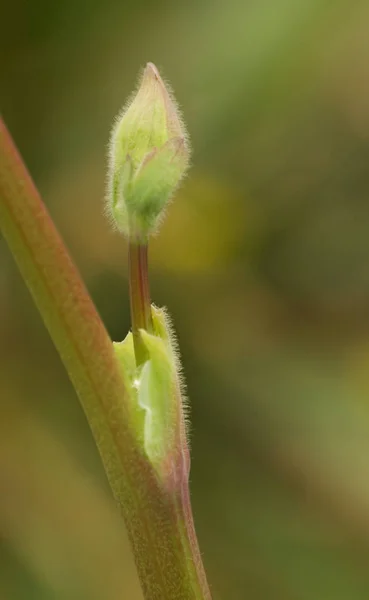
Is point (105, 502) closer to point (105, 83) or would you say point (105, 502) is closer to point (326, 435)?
point (326, 435)

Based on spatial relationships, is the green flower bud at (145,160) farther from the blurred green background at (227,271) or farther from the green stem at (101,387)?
the blurred green background at (227,271)

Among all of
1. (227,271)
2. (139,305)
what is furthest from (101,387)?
(227,271)

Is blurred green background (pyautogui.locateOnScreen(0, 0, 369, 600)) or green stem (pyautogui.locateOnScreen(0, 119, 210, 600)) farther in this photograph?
blurred green background (pyautogui.locateOnScreen(0, 0, 369, 600))

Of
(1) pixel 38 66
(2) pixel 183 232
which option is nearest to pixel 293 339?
(2) pixel 183 232

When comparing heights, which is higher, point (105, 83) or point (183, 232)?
point (105, 83)

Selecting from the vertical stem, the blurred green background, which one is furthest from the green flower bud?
the blurred green background

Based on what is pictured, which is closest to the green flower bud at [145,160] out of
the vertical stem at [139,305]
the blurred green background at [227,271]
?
the vertical stem at [139,305]

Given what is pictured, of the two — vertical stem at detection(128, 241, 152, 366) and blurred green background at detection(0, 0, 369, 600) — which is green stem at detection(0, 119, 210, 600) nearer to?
vertical stem at detection(128, 241, 152, 366)
